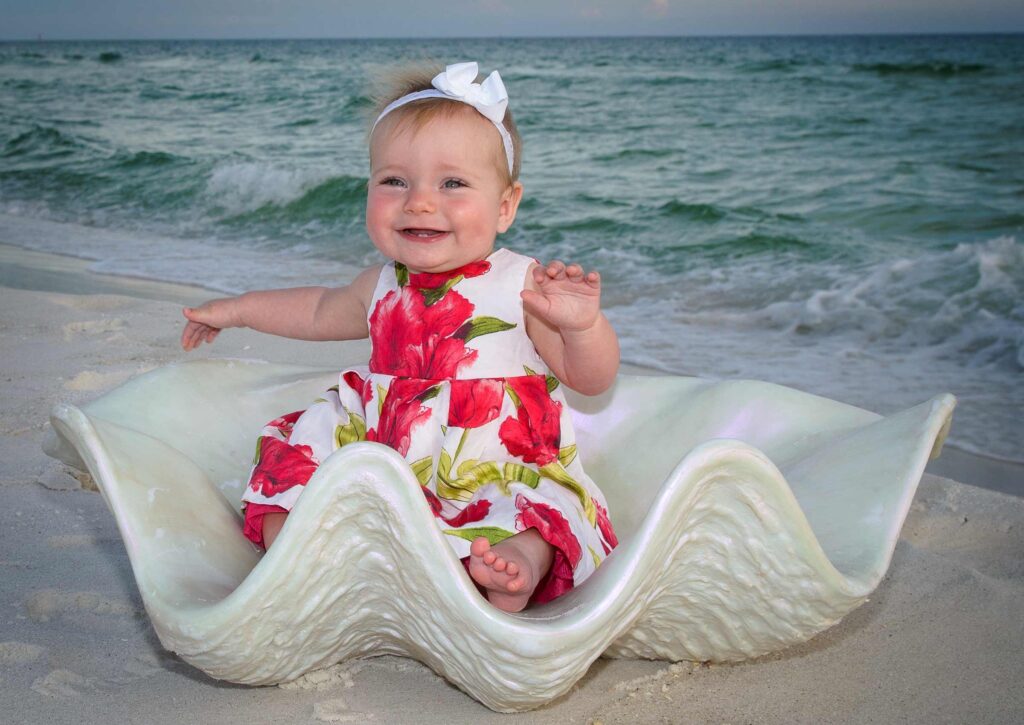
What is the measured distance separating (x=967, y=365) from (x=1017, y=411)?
615mm

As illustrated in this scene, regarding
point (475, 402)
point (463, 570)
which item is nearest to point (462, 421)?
point (475, 402)

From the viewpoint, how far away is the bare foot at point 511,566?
1.56m

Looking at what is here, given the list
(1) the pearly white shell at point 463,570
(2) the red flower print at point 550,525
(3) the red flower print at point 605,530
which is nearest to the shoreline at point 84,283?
(1) the pearly white shell at point 463,570

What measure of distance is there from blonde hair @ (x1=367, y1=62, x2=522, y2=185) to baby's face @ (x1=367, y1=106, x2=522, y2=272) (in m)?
0.01

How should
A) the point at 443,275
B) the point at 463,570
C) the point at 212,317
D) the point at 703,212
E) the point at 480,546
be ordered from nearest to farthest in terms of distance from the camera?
the point at 463,570 < the point at 480,546 < the point at 443,275 < the point at 212,317 < the point at 703,212

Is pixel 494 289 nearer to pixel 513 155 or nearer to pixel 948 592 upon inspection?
Result: pixel 513 155

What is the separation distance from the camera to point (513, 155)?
2021 mm

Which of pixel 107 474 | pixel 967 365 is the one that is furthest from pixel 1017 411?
pixel 107 474

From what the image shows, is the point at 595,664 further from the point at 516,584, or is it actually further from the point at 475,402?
the point at 475,402

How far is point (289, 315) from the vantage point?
2334 millimetres

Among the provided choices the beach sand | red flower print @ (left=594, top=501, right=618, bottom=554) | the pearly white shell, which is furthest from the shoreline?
red flower print @ (left=594, top=501, right=618, bottom=554)

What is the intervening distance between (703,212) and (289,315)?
5205 mm

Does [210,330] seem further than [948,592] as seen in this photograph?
Yes

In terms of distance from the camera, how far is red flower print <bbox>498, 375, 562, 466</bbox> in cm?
194
